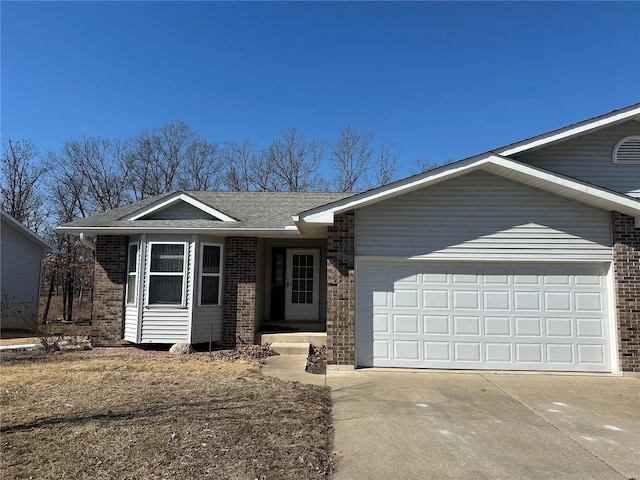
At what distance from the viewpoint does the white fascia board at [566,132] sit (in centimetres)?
821

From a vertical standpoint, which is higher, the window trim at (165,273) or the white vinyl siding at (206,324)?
the window trim at (165,273)

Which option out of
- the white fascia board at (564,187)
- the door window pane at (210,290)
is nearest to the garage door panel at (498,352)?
the white fascia board at (564,187)

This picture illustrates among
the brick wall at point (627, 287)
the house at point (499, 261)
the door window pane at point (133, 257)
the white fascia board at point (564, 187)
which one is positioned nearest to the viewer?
the white fascia board at point (564, 187)

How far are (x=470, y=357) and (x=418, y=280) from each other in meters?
1.79

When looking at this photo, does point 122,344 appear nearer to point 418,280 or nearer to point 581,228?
point 418,280

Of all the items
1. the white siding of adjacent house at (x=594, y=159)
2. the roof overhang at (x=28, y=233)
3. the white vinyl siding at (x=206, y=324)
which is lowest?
the white vinyl siding at (x=206, y=324)

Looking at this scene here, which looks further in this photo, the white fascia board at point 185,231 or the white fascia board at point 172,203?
the white fascia board at point 172,203

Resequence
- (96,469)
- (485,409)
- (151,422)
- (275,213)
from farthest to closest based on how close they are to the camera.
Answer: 1. (275,213)
2. (485,409)
3. (151,422)
4. (96,469)

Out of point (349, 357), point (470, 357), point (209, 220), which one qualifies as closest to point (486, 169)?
point (470, 357)

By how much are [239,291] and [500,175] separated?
649 centimetres

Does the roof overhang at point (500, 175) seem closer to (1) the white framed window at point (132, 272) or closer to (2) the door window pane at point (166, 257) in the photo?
(2) the door window pane at point (166, 257)

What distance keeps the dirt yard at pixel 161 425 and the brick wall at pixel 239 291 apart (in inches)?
88.4

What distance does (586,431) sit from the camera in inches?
192

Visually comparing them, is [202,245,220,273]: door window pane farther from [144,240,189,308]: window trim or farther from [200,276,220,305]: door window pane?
[144,240,189,308]: window trim
